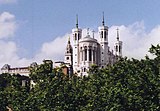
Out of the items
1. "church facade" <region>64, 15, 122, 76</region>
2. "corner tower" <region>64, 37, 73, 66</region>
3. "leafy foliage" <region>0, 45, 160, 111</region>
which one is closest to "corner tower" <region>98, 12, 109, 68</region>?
"church facade" <region>64, 15, 122, 76</region>

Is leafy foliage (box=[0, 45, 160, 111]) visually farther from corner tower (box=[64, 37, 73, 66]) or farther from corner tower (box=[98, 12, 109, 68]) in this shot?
corner tower (box=[98, 12, 109, 68])

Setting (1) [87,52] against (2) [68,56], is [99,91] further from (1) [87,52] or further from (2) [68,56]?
(2) [68,56]

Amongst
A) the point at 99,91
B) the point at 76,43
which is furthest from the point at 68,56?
the point at 99,91

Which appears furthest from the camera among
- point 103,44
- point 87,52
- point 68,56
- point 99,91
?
point 103,44

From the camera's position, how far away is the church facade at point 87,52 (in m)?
174

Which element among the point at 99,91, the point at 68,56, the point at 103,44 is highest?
the point at 103,44

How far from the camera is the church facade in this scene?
174m

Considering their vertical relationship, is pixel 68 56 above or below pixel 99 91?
above

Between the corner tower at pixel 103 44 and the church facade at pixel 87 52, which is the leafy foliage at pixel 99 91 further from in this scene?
the corner tower at pixel 103 44

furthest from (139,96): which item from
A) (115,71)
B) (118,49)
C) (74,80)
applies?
(118,49)

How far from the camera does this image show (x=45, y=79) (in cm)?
6078

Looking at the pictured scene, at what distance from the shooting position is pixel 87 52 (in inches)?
6850

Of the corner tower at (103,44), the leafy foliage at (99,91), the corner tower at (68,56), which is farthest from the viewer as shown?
the corner tower at (103,44)

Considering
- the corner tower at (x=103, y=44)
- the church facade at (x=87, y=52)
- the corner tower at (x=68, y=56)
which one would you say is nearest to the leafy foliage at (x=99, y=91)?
the church facade at (x=87, y=52)
